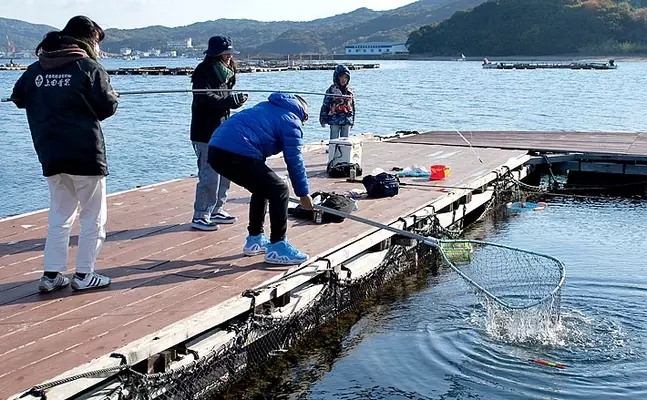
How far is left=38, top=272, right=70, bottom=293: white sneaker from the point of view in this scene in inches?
239

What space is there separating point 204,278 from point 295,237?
1.75 metres

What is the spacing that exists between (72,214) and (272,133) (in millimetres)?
1856

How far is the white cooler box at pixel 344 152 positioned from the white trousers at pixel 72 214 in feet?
21.4

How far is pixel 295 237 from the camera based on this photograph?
27.4 ft

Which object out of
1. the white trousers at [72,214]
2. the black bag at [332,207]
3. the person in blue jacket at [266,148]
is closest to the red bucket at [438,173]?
the black bag at [332,207]

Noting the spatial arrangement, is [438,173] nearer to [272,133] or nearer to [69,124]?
[272,133]

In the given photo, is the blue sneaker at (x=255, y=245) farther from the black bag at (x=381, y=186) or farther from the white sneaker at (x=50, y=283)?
the black bag at (x=381, y=186)

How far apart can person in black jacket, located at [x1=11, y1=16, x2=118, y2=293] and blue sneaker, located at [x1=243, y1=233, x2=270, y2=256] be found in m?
1.71

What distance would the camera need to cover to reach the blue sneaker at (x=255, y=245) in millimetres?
7461

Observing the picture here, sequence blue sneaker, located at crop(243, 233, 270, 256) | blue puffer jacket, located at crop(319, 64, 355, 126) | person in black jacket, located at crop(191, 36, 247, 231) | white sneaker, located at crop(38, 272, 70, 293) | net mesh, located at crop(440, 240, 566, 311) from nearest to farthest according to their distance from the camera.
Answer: white sneaker, located at crop(38, 272, 70, 293) < blue sneaker, located at crop(243, 233, 270, 256) < net mesh, located at crop(440, 240, 566, 311) < person in black jacket, located at crop(191, 36, 247, 231) < blue puffer jacket, located at crop(319, 64, 355, 126)

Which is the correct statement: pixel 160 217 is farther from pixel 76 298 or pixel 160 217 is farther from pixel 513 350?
pixel 513 350

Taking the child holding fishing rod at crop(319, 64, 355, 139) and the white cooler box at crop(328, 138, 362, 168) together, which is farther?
the child holding fishing rod at crop(319, 64, 355, 139)

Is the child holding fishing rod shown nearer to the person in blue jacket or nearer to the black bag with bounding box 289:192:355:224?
the black bag with bounding box 289:192:355:224

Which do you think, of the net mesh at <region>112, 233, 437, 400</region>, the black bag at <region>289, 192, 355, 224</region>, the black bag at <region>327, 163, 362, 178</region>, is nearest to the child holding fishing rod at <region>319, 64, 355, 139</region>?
the black bag at <region>327, 163, 362, 178</region>
